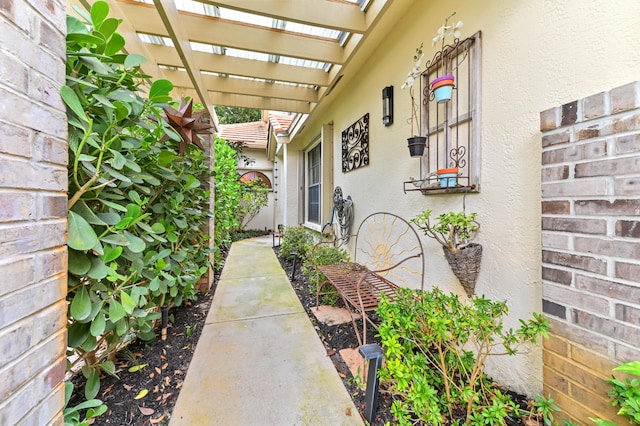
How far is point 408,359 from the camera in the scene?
1.26 meters

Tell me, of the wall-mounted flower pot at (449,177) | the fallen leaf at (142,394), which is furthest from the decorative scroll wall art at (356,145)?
the fallen leaf at (142,394)

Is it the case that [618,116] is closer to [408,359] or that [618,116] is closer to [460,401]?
[408,359]

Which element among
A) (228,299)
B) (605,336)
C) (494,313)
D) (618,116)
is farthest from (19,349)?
(228,299)

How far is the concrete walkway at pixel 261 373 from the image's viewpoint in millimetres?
1463

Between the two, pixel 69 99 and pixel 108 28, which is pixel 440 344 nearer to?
pixel 69 99

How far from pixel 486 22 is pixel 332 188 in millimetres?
3334

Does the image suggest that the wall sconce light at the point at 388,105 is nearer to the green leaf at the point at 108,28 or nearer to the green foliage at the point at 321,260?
Answer: the green foliage at the point at 321,260

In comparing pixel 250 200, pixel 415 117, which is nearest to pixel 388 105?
pixel 415 117

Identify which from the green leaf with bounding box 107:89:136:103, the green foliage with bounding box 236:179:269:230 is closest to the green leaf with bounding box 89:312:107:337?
the green leaf with bounding box 107:89:136:103

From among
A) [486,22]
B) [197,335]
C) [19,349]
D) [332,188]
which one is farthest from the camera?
[332,188]

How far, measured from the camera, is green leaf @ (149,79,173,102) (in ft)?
4.07

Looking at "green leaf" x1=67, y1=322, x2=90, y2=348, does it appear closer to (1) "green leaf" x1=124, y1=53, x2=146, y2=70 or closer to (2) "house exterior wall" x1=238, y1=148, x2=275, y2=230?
(1) "green leaf" x1=124, y1=53, x2=146, y2=70

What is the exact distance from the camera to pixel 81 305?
3.45 feet

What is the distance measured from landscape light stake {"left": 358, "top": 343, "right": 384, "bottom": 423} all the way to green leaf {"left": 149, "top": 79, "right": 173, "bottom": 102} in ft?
5.50
